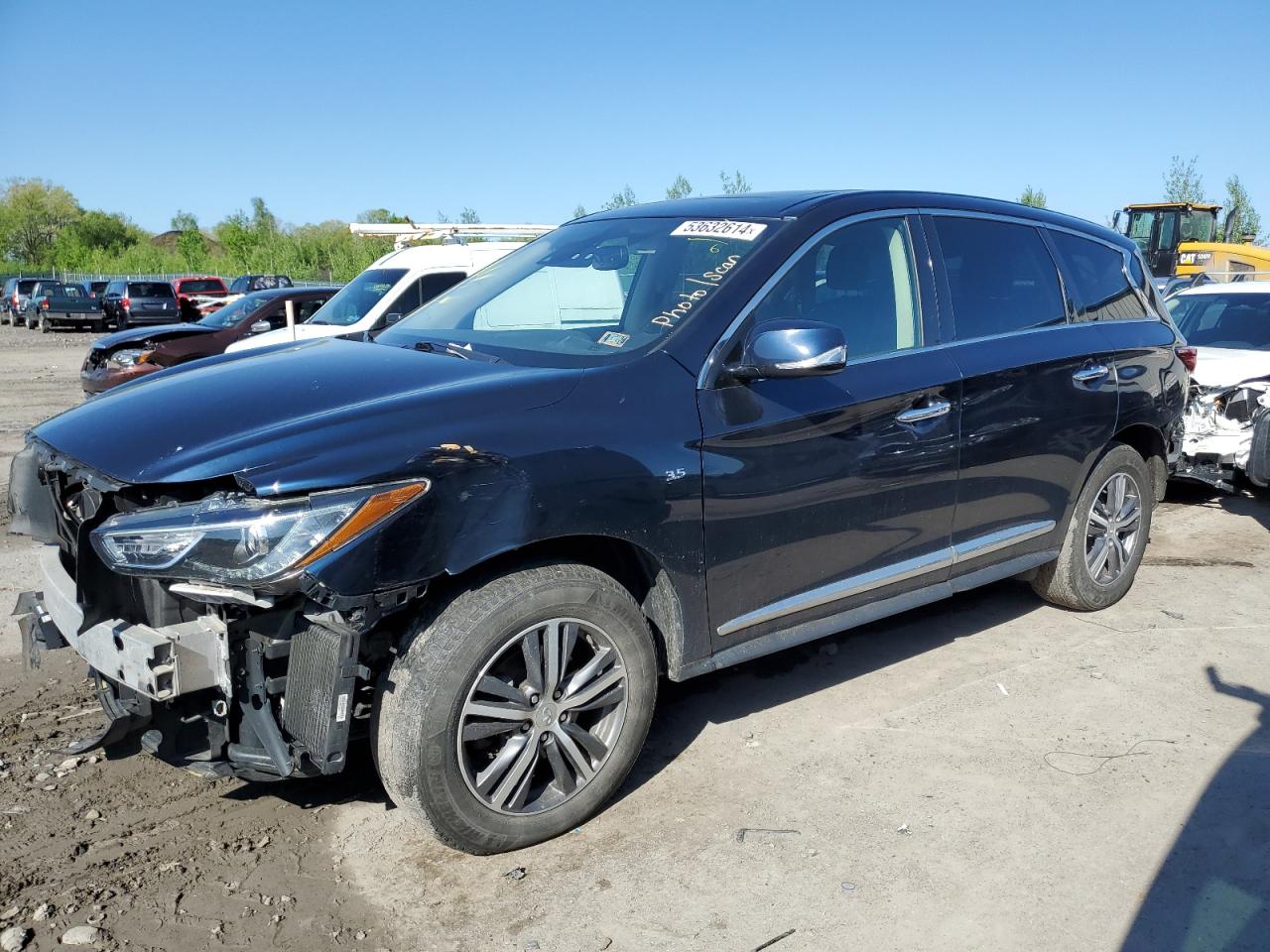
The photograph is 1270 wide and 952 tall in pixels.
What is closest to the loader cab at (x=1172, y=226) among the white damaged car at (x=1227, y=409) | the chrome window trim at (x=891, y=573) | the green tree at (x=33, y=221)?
the white damaged car at (x=1227, y=409)

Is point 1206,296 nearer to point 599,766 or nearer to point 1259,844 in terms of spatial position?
point 1259,844

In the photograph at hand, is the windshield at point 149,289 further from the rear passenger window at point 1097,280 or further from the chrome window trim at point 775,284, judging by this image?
the chrome window trim at point 775,284

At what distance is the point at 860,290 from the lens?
3889mm

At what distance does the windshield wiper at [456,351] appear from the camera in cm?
349

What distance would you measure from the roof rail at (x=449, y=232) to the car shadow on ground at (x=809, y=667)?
35.4 feet

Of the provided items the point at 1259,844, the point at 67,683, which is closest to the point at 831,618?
the point at 1259,844

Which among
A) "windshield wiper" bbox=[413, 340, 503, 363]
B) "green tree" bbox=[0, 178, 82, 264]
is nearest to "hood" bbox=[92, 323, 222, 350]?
"windshield wiper" bbox=[413, 340, 503, 363]

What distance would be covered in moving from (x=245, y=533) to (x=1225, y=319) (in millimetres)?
8609

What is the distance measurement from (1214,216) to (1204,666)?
778 inches

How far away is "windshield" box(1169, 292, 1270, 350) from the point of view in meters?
8.33

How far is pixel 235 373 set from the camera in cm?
338

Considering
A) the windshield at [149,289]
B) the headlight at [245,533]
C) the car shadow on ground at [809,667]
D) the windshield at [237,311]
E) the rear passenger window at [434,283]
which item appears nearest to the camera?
the headlight at [245,533]

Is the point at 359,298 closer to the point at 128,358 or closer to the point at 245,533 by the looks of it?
the point at 128,358

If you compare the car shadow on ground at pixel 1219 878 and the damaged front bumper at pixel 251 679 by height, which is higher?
the damaged front bumper at pixel 251 679
